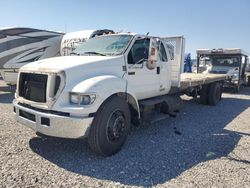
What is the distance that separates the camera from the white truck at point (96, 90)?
14.6ft

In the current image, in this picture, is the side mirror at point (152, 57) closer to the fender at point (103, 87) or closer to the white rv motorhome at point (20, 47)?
the fender at point (103, 87)

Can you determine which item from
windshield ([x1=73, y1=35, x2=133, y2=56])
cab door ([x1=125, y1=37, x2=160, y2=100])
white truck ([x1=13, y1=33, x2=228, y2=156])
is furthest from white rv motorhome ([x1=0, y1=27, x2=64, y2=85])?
cab door ([x1=125, y1=37, x2=160, y2=100])

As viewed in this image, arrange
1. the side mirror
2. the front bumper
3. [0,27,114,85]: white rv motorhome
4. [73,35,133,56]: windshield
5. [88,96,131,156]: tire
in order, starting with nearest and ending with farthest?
the front bumper < [88,96,131,156]: tire < [73,35,133,56]: windshield < the side mirror < [0,27,114,85]: white rv motorhome

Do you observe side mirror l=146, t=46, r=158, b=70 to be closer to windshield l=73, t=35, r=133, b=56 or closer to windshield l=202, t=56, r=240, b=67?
windshield l=73, t=35, r=133, b=56

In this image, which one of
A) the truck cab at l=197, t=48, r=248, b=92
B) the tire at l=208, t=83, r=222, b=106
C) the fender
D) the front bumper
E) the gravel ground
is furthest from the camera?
the truck cab at l=197, t=48, r=248, b=92

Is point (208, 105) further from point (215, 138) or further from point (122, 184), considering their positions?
→ point (122, 184)

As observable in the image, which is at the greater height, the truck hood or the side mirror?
the side mirror

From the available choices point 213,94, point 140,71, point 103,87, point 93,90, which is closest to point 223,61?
point 213,94

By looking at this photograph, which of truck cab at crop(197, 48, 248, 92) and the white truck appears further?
truck cab at crop(197, 48, 248, 92)

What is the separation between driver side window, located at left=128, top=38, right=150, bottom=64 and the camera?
5844 millimetres

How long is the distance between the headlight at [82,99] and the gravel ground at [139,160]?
1.07 metres

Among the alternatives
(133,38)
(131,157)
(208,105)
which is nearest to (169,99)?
(133,38)

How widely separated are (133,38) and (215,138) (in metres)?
3.00

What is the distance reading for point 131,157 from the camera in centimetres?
495
